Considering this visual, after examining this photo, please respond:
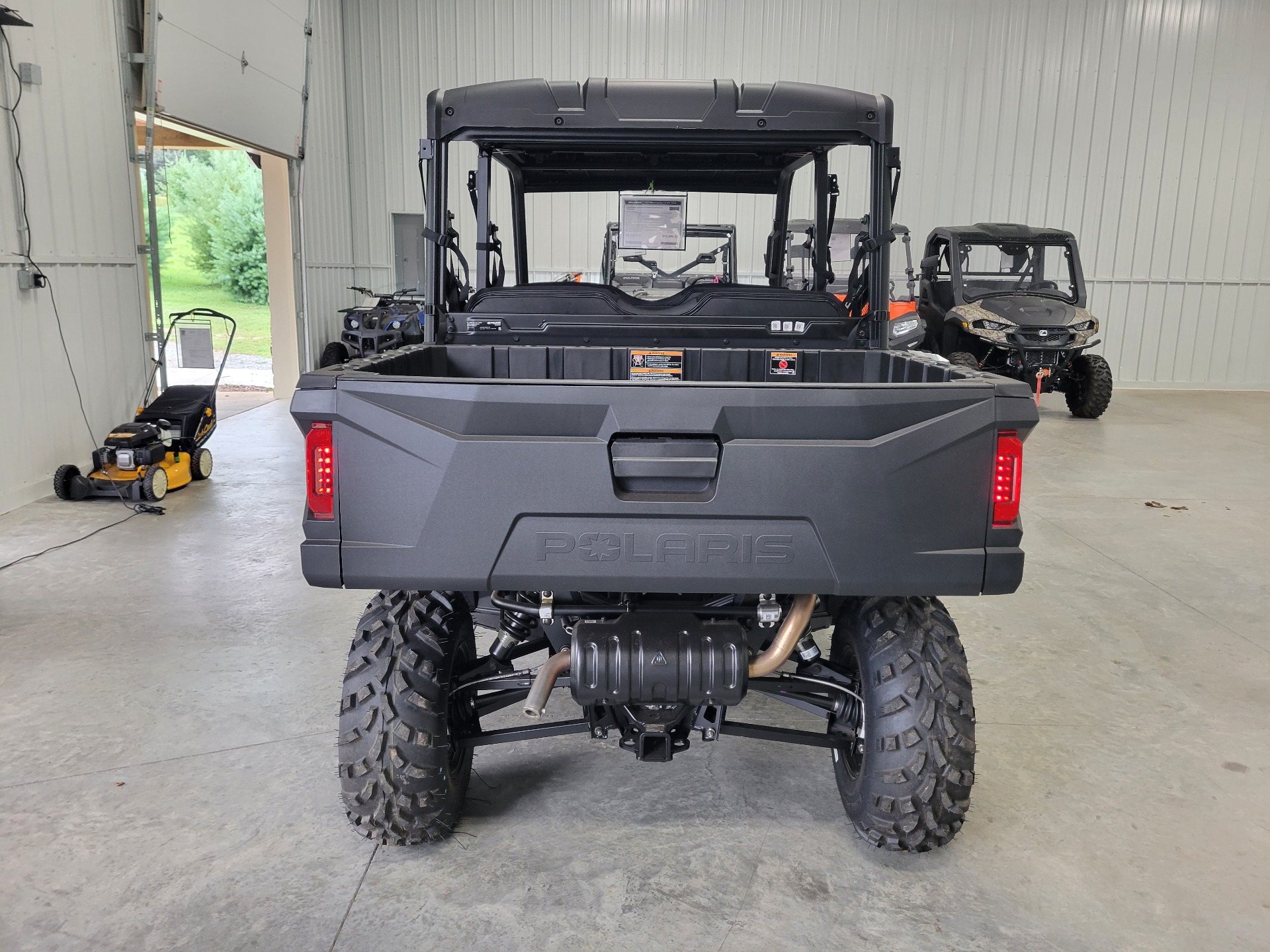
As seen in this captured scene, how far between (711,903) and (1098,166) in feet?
44.0

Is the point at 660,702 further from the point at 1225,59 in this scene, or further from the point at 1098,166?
the point at 1225,59

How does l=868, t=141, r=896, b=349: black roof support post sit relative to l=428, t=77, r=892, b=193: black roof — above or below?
below

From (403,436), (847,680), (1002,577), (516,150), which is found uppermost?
(516,150)

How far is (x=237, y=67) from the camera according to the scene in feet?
29.8

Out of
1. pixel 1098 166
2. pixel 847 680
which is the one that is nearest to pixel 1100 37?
pixel 1098 166

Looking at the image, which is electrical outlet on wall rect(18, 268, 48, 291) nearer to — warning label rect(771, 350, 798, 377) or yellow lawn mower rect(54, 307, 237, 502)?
yellow lawn mower rect(54, 307, 237, 502)

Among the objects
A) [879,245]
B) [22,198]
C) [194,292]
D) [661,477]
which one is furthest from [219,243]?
[661,477]

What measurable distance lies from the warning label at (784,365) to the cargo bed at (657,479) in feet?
3.88

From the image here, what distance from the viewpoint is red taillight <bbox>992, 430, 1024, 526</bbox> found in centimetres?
201

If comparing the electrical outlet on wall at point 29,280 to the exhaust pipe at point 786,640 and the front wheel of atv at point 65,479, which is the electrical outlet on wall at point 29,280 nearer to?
the front wheel of atv at point 65,479

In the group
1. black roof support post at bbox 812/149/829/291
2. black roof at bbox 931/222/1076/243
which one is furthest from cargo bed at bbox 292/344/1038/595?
black roof at bbox 931/222/1076/243

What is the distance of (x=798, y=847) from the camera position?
2477 mm

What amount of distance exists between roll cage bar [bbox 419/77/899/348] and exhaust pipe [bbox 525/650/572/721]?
168cm

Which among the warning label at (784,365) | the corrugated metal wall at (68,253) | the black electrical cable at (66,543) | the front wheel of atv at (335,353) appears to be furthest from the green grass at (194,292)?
the warning label at (784,365)
